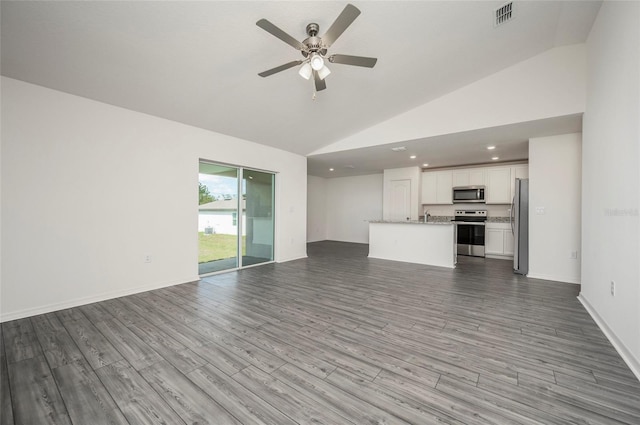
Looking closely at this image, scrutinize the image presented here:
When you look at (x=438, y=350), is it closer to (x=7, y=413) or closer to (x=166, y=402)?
(x=166, y=402)

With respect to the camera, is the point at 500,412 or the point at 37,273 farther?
the point at 37,273

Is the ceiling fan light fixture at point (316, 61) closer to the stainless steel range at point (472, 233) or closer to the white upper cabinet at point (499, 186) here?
the stainless steel range at point (472, 233)

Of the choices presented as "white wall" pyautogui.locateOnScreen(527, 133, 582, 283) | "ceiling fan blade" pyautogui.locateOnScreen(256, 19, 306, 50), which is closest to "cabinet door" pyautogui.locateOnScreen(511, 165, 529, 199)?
"white wall" pyautogui.locateOnScreen(527, 133, 582, 283)

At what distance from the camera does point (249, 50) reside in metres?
2.83

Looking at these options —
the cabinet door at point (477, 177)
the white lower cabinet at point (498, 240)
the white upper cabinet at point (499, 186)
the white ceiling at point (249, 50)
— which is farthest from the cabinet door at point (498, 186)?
the white ceiling at point (249, 50)

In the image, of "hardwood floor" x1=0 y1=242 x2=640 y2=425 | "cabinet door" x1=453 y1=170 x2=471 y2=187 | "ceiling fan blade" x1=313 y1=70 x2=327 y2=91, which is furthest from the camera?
"cabinet door" x1=453 y1=170 x2=471 y2=187

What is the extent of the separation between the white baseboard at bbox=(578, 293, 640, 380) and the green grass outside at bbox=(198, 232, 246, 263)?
518 centimetres

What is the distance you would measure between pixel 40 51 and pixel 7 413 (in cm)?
304

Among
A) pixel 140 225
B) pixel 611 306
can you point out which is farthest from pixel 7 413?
pixel 611 306

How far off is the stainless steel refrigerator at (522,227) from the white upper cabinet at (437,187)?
2428 millimetres

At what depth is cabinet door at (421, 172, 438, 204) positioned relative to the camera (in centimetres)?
747

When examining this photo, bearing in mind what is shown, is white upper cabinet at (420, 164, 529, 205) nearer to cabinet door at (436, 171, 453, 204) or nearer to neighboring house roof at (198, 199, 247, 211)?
cabinet door at (436, 171, 453, 204)

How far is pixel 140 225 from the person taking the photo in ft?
12.1

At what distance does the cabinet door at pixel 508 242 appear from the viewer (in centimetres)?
610
